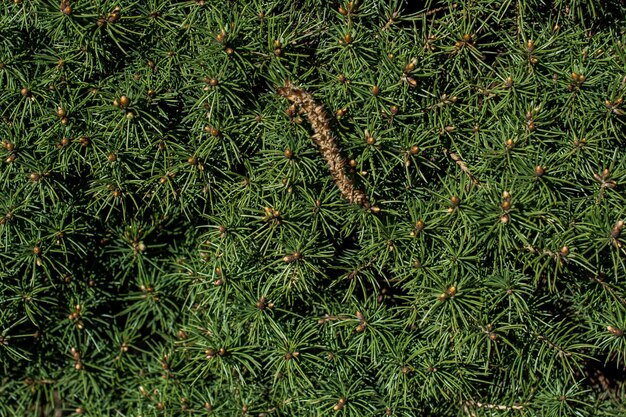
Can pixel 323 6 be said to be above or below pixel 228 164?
above

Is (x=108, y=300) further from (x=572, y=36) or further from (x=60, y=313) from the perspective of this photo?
(x=572, y=36)

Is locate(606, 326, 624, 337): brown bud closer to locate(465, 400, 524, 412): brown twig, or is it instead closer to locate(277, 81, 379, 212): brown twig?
locate(465, 400, 524, 412): brown twig

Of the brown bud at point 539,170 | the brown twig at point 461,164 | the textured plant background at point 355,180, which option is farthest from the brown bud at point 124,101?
the brown bud at point 539,170

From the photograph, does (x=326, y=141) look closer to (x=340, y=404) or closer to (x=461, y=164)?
(x=461, y=164)

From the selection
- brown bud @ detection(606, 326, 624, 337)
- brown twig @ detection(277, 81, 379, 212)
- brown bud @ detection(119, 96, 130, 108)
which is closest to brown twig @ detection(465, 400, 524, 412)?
brown bud @ detection(606, 326, 624, 337)

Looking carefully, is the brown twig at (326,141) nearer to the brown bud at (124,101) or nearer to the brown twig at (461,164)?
the brown twig at (461,164)

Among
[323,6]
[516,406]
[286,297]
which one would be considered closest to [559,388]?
[516,406]
